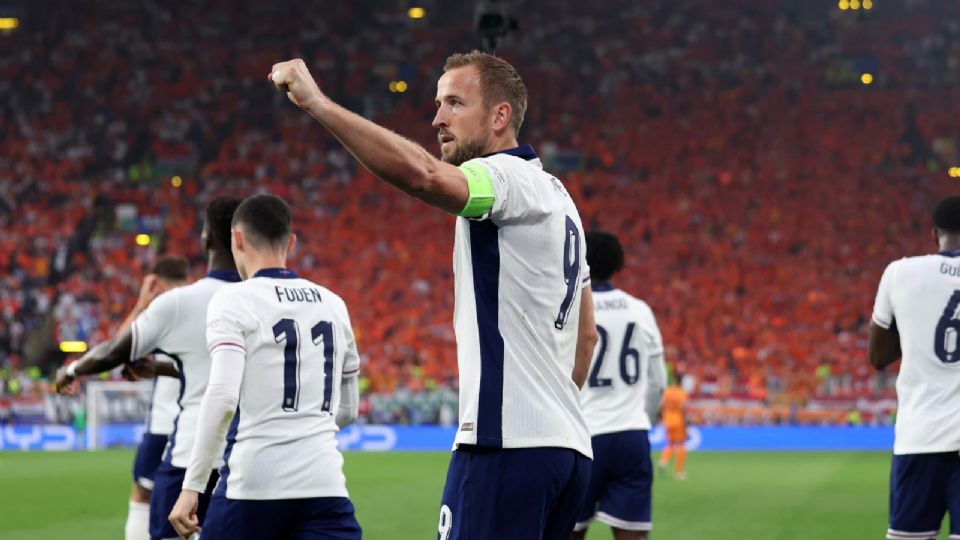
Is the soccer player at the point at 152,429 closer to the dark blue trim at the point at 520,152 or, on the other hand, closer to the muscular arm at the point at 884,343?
the muscular arm at the point at 884,343

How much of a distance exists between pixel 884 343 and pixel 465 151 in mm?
3334

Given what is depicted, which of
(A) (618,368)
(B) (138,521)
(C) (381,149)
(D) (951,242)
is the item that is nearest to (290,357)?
(C) (381,149)

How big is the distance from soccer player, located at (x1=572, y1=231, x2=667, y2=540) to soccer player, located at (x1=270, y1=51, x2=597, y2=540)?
166 inches

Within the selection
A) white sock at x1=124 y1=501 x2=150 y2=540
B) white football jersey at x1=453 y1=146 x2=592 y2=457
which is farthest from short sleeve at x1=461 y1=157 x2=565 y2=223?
white sock at x1=124 y1=501 x2=150 y2=540

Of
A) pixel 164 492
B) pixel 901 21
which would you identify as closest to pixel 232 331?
pixel 164 492

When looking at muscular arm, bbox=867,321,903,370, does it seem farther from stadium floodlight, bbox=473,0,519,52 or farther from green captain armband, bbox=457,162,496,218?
stadium floodlight, bbox=473,0,519,52

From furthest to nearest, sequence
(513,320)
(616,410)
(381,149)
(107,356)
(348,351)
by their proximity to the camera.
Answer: (616,410) < (107,356) < (348,351) < (513,320) < (381,149)

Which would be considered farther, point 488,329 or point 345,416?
point 345,416

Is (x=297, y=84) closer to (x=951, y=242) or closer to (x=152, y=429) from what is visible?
(x=951, y=242)

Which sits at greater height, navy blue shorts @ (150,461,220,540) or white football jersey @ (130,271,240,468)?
white football jersey @ (130,271,240,468)

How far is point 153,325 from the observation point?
227 inches

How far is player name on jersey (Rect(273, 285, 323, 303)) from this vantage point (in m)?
4.71

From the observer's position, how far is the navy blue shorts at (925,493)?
6.01 m

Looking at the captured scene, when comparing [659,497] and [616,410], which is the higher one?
[616,410]
